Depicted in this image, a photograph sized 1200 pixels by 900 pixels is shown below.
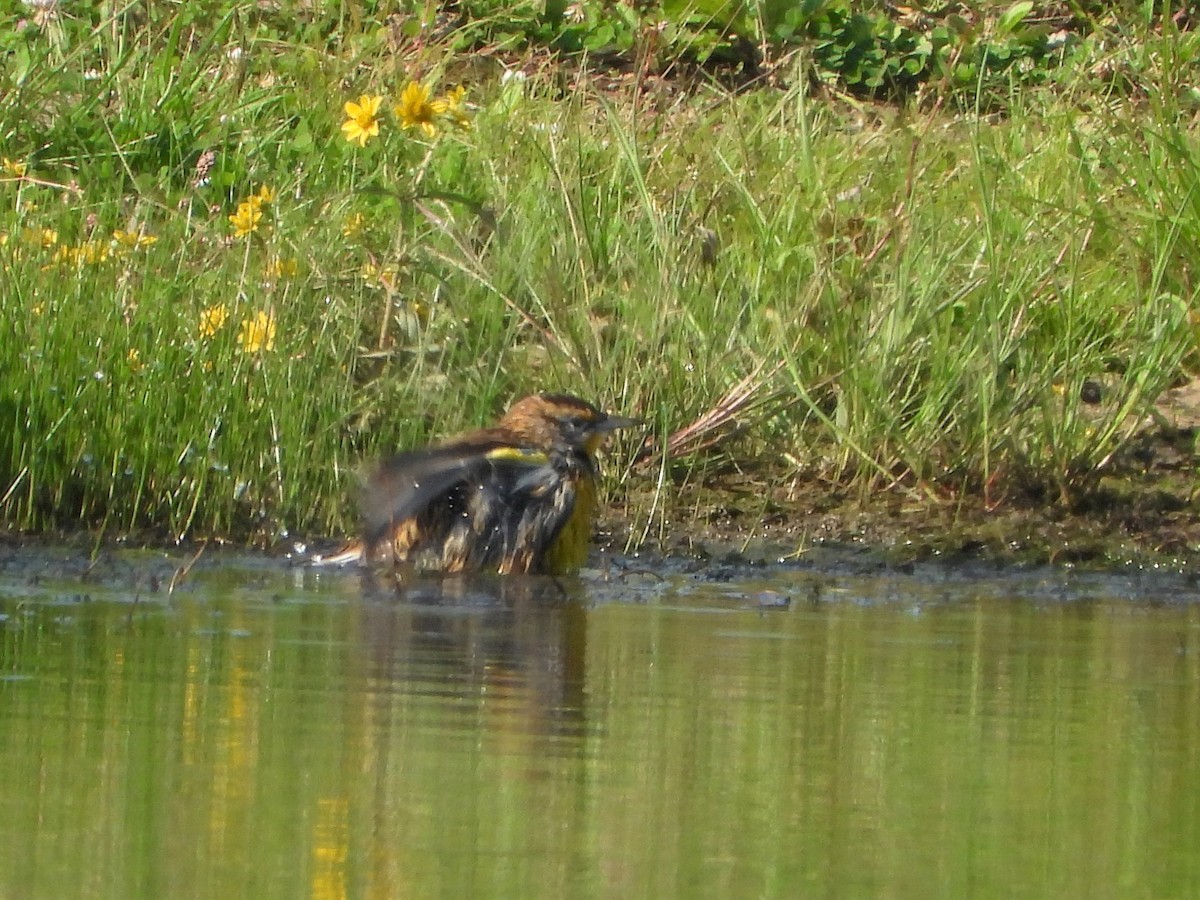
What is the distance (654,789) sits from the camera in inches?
159

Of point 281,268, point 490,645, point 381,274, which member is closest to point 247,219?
point 281,268

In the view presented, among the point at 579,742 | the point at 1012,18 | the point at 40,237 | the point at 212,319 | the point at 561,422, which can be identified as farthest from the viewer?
the point at 1012,18

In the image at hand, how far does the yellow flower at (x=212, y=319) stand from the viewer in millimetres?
7688

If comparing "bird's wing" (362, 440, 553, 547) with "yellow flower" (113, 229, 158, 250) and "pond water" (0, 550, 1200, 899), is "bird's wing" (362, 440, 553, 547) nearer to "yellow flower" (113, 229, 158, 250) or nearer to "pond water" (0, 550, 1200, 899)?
"pond water" (0, 550, 1200, 899)

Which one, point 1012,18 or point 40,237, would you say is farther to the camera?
point 1012,18

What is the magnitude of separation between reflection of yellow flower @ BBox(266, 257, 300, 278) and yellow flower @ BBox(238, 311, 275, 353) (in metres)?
0.25

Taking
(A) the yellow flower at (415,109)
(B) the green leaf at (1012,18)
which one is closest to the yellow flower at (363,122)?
(A) the yellow flower at (415,109)

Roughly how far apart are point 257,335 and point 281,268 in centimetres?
40

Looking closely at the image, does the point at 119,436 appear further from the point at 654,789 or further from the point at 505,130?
the point at 654,789

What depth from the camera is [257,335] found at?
305 inches

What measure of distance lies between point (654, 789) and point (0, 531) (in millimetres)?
3809

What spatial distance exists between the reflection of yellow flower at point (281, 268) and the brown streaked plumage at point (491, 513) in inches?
42.4

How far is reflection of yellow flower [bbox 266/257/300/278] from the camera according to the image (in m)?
7.97

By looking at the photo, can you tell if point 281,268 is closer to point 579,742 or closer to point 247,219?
point 247,219
